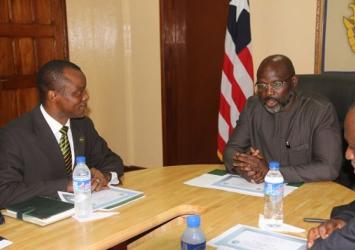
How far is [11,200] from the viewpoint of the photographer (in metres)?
1.99

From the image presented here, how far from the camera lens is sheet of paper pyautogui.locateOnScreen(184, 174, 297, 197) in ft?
7.07

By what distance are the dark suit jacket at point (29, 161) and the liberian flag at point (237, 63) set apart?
176 centimetres

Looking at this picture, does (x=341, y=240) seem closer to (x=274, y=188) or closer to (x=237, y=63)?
(x=274, y=188)

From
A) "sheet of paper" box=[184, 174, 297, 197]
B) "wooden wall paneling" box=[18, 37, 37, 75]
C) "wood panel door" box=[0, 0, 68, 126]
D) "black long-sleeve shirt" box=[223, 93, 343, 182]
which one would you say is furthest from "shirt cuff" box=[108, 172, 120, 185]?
"wooden wall paneling" box=[18, 37, 37, 75]

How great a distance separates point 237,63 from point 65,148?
202cm

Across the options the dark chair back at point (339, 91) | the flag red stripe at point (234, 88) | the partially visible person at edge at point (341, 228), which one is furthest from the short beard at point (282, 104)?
the flag red stripe at point (234, 88)

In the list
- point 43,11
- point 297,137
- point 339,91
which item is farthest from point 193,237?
point 43,11

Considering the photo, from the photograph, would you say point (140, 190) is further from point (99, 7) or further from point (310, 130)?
point (99, 7)

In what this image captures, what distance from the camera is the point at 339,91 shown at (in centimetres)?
272

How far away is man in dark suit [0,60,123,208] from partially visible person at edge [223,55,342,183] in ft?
2.44

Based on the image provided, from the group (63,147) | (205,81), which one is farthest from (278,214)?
(205,81)

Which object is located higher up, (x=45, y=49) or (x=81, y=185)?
(x=45, y=49)

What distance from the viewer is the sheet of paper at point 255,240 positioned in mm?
1527

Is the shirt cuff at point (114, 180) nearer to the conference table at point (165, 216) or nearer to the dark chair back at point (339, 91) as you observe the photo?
the conference table at point (165, 216)
